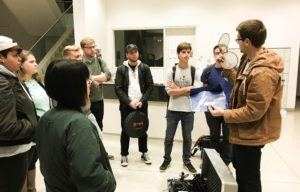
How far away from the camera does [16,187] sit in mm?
1575

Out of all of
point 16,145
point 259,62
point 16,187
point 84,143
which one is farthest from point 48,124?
point 259,62

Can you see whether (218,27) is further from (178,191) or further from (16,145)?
(16,145)

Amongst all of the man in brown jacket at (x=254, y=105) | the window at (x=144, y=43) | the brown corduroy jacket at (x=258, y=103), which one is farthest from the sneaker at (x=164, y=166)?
the window at (x=144, y=43)

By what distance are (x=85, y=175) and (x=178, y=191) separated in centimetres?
115

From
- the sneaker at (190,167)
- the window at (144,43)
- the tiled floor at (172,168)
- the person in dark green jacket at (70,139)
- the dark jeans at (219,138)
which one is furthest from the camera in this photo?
the window at (144,43)

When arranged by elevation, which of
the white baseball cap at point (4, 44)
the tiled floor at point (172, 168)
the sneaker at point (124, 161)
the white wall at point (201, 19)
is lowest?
the tiled floor at point (172, 168)

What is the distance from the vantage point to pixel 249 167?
1.62m

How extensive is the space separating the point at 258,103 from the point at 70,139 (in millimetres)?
1134

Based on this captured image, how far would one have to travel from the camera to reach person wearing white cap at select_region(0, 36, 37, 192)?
4.71 ft

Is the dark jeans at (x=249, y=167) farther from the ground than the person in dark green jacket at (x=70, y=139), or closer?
closer

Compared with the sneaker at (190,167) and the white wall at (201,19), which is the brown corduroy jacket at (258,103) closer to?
the sneaker at (190,167)

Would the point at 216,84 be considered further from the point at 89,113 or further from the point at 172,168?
the point at 89,113

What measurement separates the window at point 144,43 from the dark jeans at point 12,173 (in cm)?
616

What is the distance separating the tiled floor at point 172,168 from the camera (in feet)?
8.70
